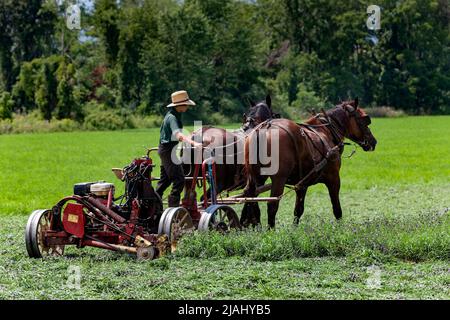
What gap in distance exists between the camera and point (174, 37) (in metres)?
61.6

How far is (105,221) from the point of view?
31.8 feet

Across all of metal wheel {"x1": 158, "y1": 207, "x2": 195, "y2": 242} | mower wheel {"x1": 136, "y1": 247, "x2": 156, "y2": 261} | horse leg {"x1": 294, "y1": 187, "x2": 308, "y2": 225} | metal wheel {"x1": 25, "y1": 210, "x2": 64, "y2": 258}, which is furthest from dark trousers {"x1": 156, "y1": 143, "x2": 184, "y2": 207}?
horse leg {"x1": 294, "y1": 187, "x2": 308, "y2": 225}

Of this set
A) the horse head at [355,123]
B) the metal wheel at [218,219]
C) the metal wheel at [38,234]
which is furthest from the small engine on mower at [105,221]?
the horse head at [355,123]

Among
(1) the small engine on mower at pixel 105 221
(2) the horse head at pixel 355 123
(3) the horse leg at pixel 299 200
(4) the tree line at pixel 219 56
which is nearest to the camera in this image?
(1) the small engine on mower at pixel 105 221

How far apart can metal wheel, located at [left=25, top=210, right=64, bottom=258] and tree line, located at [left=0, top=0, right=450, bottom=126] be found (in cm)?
4613

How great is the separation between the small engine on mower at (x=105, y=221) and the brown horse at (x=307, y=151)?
216cm

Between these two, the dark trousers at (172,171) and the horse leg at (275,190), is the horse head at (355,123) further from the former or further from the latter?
the dark trousers at (172,171)

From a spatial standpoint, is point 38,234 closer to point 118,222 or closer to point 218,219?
point 118,222

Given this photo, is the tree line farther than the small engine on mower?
Yes

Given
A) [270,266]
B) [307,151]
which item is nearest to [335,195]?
[307,151]

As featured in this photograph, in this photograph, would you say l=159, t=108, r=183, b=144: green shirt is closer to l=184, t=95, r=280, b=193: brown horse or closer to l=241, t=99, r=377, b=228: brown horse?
l=184, t=95, r=280, b=193: brown horse

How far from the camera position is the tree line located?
59.8 metres

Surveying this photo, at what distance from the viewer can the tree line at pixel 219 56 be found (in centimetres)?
5981
